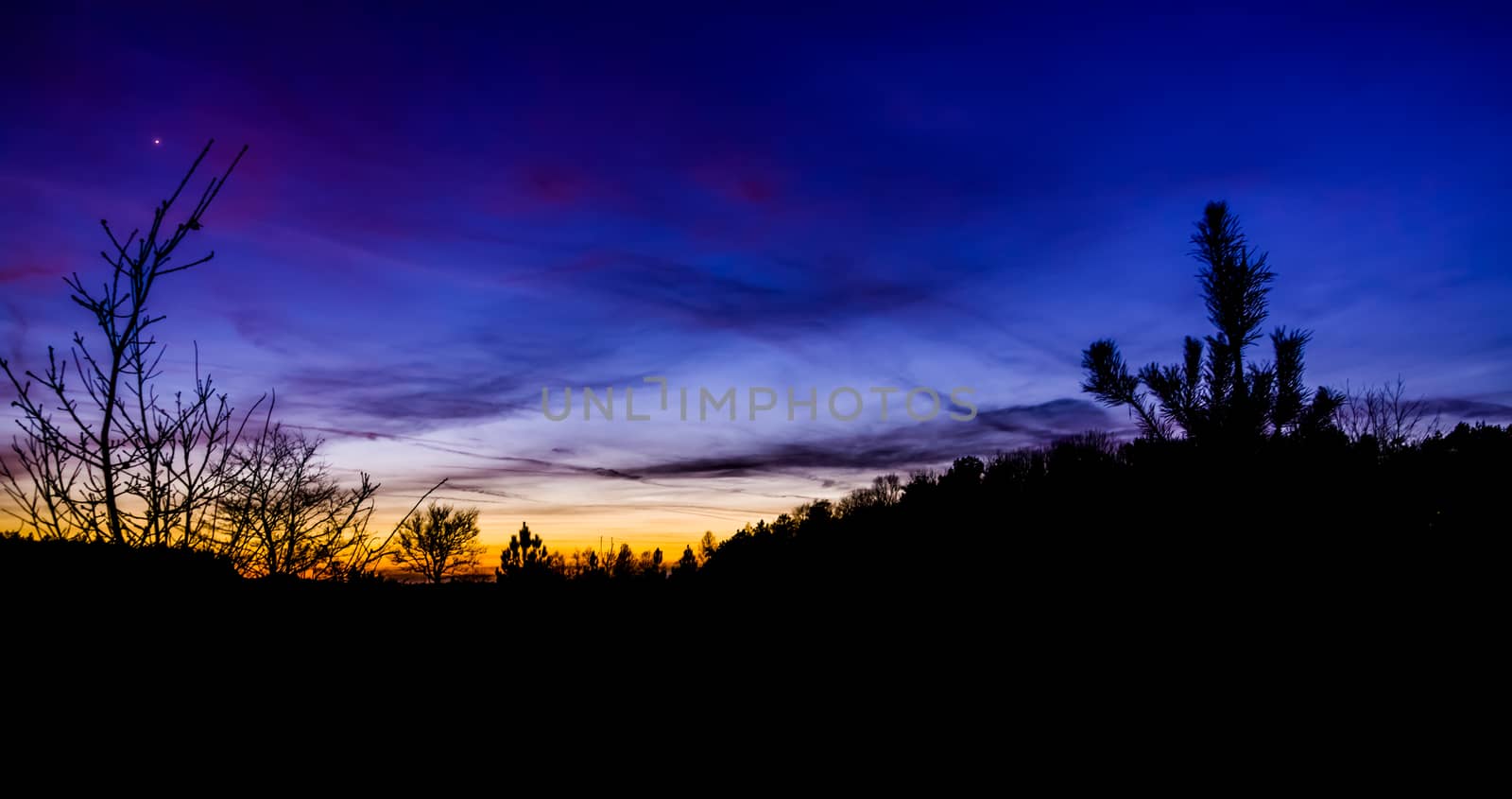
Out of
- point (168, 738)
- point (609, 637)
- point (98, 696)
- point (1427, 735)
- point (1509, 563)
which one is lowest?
point (609, 637)

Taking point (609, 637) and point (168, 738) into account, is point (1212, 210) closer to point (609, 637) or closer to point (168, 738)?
point (609, 637)

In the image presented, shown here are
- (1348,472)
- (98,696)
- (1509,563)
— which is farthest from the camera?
(1348,472)

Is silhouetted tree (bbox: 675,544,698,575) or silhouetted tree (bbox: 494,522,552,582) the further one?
silhouetted tree (bbox: 675,544,698,575)

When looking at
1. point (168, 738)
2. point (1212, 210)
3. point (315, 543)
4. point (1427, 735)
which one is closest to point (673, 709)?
point (168, 738)

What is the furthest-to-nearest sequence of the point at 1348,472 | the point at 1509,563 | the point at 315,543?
the point at 315,543 < the point at 1348,472 < the point at 1509,563

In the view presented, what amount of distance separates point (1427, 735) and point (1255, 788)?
110 cm

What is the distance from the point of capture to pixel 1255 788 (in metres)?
3.90

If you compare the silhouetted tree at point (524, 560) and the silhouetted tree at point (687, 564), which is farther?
the silhouetted tree at point (687, 564)

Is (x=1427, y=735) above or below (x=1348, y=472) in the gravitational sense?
below

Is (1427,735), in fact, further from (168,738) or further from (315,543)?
(315,543)

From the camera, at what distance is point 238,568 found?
621cm

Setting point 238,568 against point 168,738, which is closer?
point 168,738

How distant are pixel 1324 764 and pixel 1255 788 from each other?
0.46 meters

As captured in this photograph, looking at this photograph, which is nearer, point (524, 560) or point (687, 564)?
point (524, 560)
